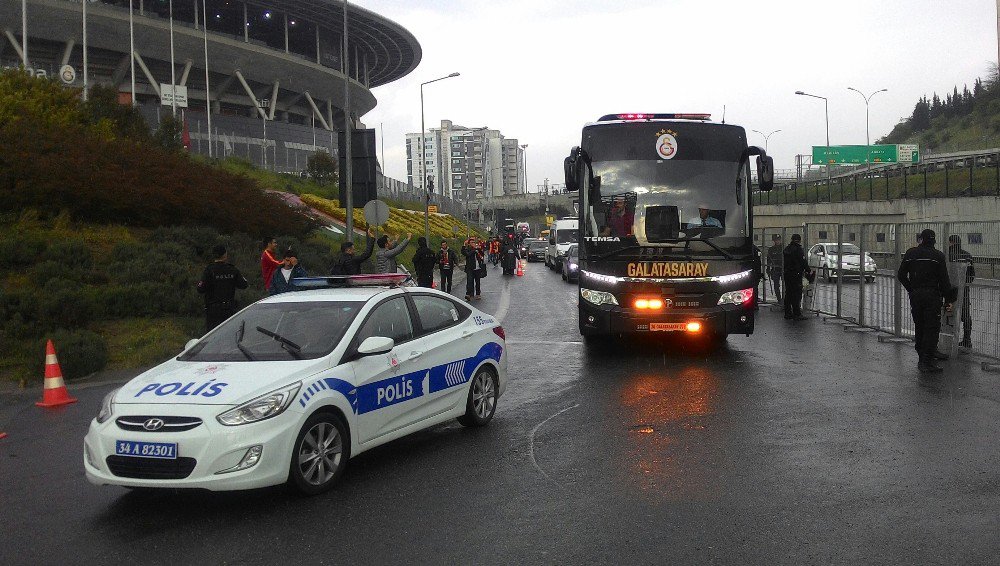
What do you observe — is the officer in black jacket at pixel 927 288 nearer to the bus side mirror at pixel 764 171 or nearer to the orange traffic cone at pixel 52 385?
the bus side mirror at pixel 764 171

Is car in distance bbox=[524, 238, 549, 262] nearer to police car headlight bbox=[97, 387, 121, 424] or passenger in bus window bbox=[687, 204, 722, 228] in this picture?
passenger in bus window bbox=[687, 204, 722, 228]

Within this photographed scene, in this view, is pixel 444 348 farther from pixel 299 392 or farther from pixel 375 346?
pixel 299 392

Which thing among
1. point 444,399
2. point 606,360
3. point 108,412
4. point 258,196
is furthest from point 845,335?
point 258,196

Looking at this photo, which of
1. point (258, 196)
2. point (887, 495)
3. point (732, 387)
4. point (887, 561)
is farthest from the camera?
point (258, 196)

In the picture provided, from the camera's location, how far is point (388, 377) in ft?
22.9

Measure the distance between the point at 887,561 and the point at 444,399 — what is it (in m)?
3.98

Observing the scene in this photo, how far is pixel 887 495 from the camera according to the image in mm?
5996

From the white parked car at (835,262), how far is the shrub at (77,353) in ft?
41.5

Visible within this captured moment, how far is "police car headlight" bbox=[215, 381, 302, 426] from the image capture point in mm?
5727

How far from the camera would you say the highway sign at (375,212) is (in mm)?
22859

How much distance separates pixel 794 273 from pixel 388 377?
45.6ft

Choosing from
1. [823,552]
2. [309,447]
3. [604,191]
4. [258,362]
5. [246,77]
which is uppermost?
[246,77]

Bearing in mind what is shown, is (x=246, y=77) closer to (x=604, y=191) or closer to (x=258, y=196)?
(x=258, y=196)

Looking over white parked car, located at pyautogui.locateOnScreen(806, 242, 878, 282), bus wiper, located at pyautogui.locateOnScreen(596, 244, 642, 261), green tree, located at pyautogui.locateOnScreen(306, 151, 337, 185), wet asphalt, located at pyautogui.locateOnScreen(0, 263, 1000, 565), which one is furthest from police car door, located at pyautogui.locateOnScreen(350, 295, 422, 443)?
green tree, located at pyautogui.locateOnScreen(306, 151, 337, 185)
